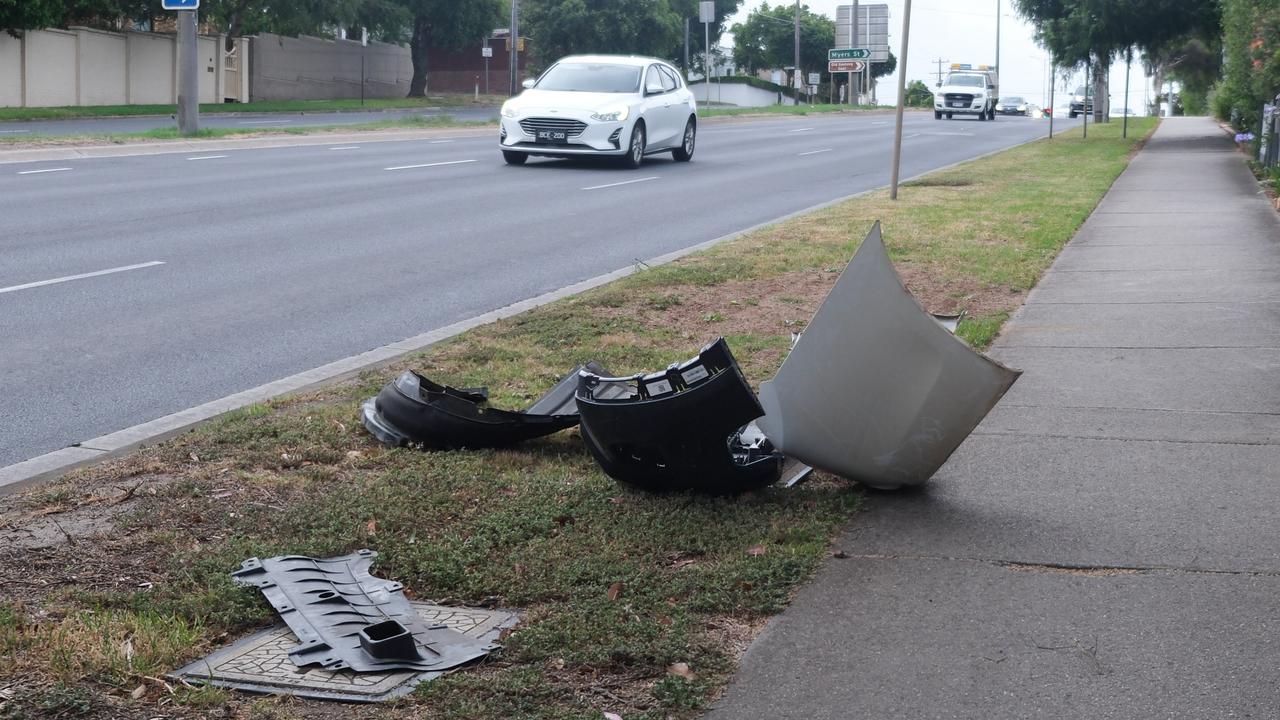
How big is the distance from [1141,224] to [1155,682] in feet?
38.1

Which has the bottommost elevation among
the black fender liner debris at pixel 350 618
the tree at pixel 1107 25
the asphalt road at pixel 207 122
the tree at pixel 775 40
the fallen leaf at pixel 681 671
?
the fallen leaf at pixel 681 671

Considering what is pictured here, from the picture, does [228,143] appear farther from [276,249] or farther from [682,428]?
[682,428]

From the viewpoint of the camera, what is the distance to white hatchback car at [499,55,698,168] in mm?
20188

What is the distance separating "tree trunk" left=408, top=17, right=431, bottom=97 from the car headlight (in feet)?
132

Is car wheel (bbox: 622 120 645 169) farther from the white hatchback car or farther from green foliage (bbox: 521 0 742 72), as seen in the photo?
green foliage (bbox: 521 0 742 72)

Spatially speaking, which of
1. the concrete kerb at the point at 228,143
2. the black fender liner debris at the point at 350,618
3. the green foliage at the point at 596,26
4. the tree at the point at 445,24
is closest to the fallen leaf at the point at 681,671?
the black fender liner debris at the point at 350,618

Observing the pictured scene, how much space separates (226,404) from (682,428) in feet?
8.69

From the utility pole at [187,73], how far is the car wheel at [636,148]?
7.65 meters

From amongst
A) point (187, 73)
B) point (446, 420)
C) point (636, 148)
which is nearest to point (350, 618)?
point (446, 420)

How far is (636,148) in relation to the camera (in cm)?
2109

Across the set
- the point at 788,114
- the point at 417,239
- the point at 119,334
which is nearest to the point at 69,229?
the point at 417,239

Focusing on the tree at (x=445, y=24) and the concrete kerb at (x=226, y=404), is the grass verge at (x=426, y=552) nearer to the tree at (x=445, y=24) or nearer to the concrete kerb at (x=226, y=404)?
the concrete kerb at (x=226, y=404)

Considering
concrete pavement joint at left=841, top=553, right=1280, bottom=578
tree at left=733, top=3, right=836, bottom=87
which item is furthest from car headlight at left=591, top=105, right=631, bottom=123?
tree at left=733, top=3, right=836, bottom=87

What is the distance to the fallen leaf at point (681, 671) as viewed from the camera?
3410mm
